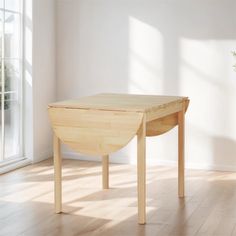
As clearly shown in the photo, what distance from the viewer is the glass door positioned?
5387 millimetres

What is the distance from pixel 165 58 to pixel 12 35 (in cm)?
150

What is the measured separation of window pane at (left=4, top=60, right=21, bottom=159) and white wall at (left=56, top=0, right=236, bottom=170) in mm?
645

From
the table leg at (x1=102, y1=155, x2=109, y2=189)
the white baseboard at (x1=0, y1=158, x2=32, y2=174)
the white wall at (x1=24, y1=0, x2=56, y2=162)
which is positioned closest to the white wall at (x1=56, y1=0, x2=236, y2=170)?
the white wall at (x1=24, y1=0, x2=56, y2=162)

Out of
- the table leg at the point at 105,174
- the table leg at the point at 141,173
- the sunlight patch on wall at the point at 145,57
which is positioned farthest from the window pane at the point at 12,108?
the table leg at the point at 141,173

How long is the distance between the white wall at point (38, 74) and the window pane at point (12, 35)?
87 millimetres

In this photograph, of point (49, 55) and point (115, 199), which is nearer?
point (115, 199)

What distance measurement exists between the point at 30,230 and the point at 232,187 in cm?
197

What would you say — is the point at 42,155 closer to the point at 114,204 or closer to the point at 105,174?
the point at 105,174

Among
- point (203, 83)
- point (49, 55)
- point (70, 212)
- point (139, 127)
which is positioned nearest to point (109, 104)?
point (139, 127)

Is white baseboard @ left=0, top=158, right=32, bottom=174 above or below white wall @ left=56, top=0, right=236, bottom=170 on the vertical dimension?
below

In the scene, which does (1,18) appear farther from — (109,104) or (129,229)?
(129,229)

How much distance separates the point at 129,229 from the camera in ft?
11.8

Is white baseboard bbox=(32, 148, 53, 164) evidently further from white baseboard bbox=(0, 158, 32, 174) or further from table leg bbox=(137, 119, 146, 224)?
table leg bbox=(137, 119, 146, 224)

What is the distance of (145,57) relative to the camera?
571 cm
